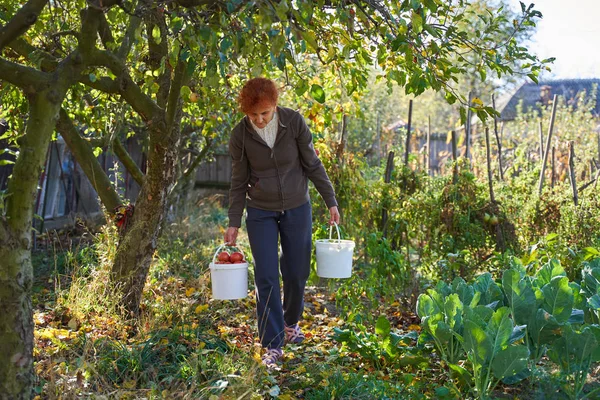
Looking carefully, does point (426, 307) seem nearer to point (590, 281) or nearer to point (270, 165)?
point (590, 281)

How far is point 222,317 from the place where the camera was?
4848mm

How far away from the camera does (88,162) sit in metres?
5.20

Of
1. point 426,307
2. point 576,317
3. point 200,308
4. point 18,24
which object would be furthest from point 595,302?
point 18,24

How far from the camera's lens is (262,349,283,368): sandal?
3691mm

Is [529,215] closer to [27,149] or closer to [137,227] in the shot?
[137,227]

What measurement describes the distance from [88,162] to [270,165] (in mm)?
1969

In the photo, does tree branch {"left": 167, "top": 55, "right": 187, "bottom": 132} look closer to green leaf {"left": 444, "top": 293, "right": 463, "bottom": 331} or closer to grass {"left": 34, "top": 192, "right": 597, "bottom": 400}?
grass {"left": 34, "top": 192, "right": 597, "bottom": 400}

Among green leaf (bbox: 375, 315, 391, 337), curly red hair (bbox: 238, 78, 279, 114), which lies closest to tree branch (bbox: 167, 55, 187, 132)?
curly red hair (bbox: 238, 78, 279, 114)

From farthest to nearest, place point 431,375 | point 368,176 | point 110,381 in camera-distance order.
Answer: point 368,176 < point 431,375 < point 110,381

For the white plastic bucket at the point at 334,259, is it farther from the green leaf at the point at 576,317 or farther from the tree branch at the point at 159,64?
the tree branch at the point at 159,64

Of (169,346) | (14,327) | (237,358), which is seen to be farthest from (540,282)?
(14,327)

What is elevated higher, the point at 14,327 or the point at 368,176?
the point at 368,176

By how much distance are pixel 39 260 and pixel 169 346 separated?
3.87 metres

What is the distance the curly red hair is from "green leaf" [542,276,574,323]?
71.5 inches
